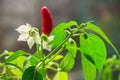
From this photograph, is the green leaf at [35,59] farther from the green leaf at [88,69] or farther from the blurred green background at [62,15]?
the blurred green background at [62,15]

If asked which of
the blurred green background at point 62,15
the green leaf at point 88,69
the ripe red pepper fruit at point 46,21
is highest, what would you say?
the blurred green background at point 62,15

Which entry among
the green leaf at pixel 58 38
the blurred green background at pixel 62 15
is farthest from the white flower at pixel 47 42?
the blurred green background at pixel 62 15

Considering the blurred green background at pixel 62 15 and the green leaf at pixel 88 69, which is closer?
the green leaf at pixel 88 69

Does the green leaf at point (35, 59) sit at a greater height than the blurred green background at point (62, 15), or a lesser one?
lesser

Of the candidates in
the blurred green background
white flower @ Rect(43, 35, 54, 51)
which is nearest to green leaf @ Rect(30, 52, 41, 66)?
white flower @ Rect(43, 35, 54, 51)

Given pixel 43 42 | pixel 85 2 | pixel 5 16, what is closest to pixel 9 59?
pixel 43 42

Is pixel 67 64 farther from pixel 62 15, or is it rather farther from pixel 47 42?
pixel 62 15

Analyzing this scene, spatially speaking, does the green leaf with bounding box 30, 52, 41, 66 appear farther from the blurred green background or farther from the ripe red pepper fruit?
the blurred green background
